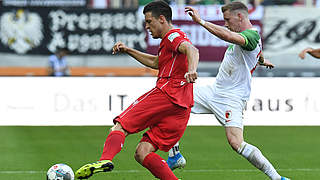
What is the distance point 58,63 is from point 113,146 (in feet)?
39.0

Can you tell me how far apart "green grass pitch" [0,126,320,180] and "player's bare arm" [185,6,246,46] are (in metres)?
2.00

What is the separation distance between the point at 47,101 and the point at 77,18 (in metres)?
3.53

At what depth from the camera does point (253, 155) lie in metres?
7.76

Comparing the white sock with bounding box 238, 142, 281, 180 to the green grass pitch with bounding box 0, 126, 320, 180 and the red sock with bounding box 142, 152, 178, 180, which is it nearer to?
the green grass pitch with bounding box 0, 126, 320, 180

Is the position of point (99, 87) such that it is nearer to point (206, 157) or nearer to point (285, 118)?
point (285, 118)

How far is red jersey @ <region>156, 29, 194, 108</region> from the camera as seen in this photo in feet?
23.0

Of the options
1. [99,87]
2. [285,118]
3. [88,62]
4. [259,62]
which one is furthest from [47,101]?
[259,62]

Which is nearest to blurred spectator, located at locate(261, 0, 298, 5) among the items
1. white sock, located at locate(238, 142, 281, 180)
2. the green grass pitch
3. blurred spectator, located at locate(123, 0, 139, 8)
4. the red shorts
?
blurred spectator, located at locate(123, 0, 139, 8)

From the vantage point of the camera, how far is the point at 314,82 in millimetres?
15750

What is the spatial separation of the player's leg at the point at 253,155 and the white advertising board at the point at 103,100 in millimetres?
7383

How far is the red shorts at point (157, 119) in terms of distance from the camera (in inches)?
274

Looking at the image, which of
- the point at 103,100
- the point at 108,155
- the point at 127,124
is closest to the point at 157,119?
the point at 127,124

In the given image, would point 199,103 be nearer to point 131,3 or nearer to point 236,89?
point 236,89

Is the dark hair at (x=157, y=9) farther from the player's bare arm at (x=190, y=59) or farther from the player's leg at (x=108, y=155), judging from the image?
the player's leg at (x=108, y=155)
